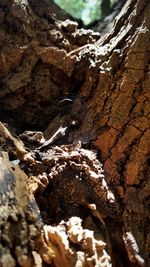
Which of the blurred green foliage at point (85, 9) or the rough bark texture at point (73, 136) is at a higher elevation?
the blurred green foliage at point (85, 9)

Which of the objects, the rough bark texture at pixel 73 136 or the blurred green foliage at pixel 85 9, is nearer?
the rough bark texture at pixel 73 136

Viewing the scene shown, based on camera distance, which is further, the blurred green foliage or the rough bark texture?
the blurred green foliage

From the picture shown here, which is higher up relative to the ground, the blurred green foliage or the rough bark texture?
the blurred green foliage

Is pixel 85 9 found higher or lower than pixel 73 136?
higher
